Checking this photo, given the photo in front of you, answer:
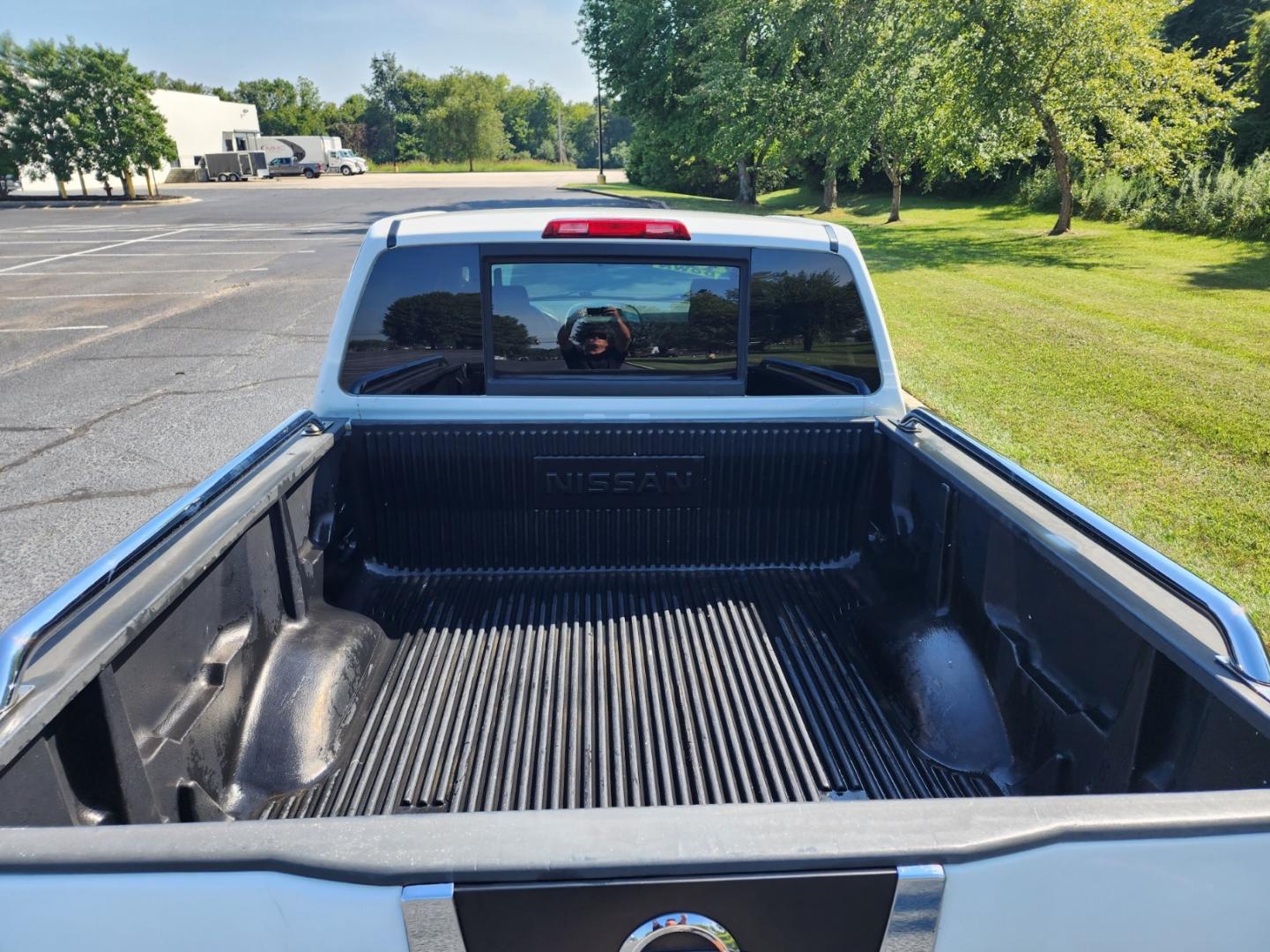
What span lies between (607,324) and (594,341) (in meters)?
0.09

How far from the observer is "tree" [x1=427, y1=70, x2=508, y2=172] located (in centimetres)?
7094

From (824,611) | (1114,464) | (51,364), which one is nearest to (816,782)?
(824,611)

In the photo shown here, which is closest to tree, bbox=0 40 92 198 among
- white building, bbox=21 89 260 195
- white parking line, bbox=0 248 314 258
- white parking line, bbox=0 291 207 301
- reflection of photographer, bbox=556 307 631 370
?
white building, bbox=21 89 260 195

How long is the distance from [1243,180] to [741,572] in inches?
839

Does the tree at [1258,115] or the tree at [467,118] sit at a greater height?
the tree at [467,118]

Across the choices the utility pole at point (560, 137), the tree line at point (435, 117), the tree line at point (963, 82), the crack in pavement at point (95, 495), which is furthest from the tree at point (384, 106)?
the crack in pavement at point (95, 495)

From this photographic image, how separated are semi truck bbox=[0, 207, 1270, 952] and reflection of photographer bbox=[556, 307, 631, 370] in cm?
1

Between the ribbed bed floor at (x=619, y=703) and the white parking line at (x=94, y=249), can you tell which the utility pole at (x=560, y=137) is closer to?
the white parking line at (x=94, y=249)

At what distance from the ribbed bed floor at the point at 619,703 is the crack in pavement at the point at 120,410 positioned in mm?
4615

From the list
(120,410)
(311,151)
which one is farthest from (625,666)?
(311,151)

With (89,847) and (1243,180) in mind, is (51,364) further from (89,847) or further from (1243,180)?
(1243,180)

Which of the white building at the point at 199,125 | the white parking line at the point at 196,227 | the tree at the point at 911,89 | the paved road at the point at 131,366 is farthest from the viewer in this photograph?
the white building at the point at 199,125

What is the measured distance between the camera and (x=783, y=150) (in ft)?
81.5

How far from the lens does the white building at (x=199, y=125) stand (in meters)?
50.1
